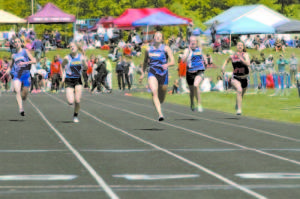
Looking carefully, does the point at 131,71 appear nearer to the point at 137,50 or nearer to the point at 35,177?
the point at 137,50

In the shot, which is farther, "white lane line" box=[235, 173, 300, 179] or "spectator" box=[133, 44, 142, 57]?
"spectator" box=[133, 44, 142, 57]

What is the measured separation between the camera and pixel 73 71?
19953mm

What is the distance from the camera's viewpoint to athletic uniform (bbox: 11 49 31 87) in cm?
2100

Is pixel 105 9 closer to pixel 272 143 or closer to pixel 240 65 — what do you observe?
pixel 240 65

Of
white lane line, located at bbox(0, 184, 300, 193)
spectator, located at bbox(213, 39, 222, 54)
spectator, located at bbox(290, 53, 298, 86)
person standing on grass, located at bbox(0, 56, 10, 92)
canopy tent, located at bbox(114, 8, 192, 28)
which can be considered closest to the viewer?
→ white lane line, located at bbox(0, 184, 300, 193)

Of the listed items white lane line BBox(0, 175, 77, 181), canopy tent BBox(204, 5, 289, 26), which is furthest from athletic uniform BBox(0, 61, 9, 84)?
white lane line BBox(0, 175, 77, 181)

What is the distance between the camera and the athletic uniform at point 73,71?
19.8 metres

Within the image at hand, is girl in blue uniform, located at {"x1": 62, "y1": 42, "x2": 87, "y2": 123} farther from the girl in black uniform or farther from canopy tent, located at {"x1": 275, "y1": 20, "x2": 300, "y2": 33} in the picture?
canopy tent, located at {"x1": 275, "y1": 20, "x2": 300, "y2": 33}

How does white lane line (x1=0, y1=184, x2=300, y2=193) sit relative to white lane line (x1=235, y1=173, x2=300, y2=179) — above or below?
above

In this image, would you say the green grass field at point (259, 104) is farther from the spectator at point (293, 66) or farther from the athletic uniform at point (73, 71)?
the athletic uniform at point (73, 71)

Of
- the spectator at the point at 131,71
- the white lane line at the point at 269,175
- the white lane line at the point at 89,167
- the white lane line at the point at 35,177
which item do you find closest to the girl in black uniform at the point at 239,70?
the white lane line at the point at 89,167

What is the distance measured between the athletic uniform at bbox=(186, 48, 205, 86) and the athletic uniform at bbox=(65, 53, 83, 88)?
3.60 metres

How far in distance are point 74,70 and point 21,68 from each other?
190cm

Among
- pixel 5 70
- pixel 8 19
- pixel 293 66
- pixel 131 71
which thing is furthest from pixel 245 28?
pixel 5 70
